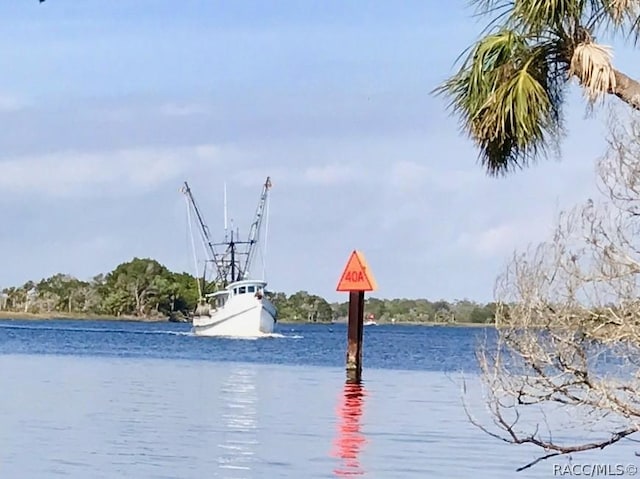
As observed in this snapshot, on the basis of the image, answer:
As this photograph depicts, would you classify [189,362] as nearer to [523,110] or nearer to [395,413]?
[395,413]

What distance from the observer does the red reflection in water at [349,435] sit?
61.7ft

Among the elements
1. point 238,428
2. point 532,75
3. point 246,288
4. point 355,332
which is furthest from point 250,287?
point 532,75

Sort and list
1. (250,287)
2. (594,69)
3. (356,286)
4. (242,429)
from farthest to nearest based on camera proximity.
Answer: (250,287), (356,286), (242,429), (594,69)

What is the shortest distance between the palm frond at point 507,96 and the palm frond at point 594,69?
0.29 m

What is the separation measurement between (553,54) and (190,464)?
10.9 meters

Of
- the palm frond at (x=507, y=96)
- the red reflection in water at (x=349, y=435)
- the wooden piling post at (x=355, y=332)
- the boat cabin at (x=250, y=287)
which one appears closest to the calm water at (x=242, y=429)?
the red reflection in water at (x=349, y=435)

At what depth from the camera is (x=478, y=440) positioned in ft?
74.0

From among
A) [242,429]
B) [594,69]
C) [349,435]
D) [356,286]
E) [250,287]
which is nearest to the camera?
[594,69]

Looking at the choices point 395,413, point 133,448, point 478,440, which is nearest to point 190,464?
point 133,448

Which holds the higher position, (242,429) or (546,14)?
(546,14)

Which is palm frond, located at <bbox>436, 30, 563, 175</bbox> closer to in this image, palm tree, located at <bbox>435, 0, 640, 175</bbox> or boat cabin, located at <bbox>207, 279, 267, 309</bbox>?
palm tree, located at <bbox>435, 0, 640, 175</bbox>

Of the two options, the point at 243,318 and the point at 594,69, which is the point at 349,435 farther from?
the point at 243,318

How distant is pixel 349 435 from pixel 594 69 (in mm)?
14590

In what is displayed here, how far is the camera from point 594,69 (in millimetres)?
9148
